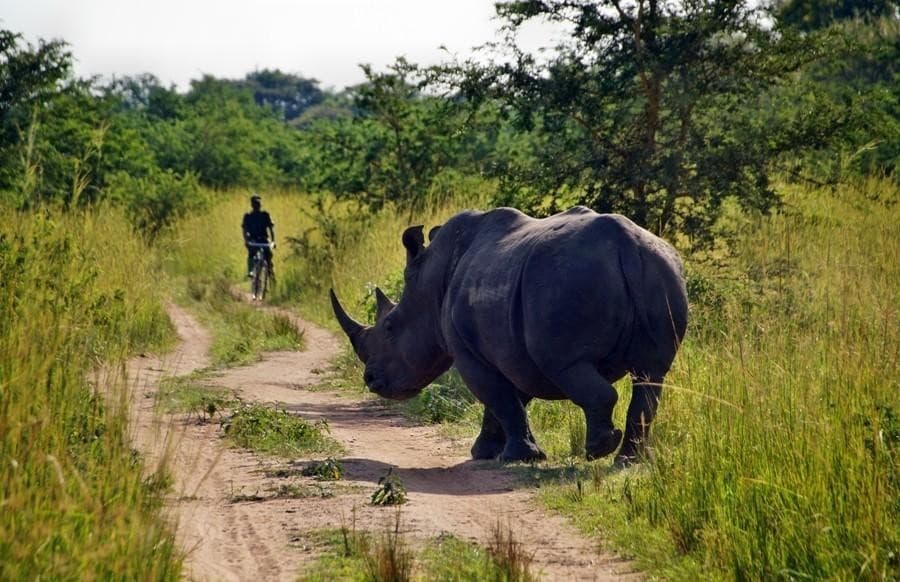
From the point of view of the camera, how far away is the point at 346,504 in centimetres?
665

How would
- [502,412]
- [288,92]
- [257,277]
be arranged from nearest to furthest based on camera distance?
[502,412]
[257,277]
[288,92]

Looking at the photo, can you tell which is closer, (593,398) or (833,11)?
(593,398)

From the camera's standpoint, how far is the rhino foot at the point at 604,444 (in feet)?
24.9

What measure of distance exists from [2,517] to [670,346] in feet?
13.3

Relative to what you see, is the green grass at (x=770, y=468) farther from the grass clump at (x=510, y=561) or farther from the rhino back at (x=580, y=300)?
the grass clump at (x=510, y=561)

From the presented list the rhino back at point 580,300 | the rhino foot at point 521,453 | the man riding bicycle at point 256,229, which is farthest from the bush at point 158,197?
the rhino back at point 580,300

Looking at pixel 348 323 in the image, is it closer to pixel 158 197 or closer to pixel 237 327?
pixel 237 327

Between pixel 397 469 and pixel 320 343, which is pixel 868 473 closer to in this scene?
pixel 397 469

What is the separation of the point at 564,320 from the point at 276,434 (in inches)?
84.3

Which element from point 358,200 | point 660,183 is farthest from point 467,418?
point 358,200

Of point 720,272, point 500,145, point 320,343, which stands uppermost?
point 500,145

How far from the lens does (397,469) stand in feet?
26.2

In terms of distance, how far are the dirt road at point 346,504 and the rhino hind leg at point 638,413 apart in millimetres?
665

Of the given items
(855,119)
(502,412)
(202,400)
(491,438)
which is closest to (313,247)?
(855,119)
